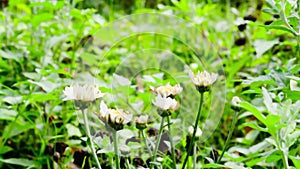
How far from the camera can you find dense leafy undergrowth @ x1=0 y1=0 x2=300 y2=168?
785 mm

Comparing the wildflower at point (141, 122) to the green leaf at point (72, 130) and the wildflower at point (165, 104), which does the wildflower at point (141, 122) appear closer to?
the wildflower at point (165, 104)

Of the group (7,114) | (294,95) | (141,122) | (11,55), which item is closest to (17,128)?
(7,114)

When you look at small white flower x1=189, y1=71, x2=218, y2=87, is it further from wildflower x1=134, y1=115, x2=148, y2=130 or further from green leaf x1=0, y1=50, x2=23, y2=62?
green leaf x1=0, y1=50, x2=23, y2=62

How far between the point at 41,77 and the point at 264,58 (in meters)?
0.78

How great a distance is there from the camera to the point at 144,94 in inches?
43.9

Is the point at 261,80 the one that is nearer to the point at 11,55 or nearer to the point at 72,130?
the point at 72,130

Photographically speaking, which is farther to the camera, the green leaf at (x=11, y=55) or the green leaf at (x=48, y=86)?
the green leaf at (x=11, y=55)

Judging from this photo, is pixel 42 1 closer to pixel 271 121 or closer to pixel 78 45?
pixel 78 45

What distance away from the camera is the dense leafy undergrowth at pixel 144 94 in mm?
785

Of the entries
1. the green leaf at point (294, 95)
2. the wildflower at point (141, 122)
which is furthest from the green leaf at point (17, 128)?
the green leaf at point (294, 95)

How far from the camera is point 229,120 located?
146cm

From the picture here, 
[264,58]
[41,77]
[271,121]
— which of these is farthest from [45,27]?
[271,121]

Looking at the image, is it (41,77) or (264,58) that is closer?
(41,77)

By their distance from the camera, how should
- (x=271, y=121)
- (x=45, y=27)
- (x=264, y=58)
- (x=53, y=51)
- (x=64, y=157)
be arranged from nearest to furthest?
1. (x=271, y=121)
2. (x=64, y=157)
3. (x=45, y=27)
4. (x=53, y=51)
5. (x=264, y=58)
